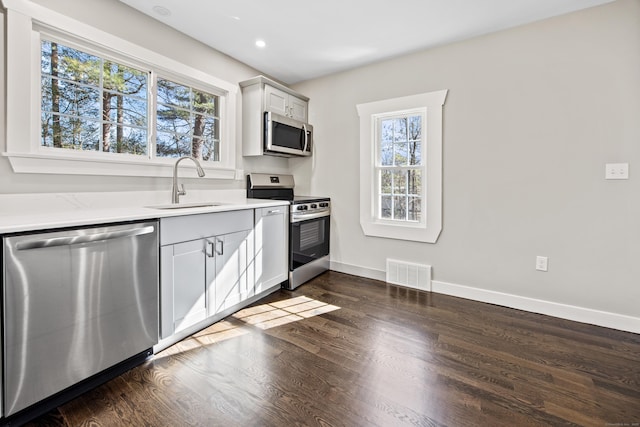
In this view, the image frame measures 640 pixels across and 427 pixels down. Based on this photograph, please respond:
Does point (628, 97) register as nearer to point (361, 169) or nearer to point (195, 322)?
point (361, 169)

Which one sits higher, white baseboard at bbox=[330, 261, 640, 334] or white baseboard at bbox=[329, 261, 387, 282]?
white baseboard at bbox=[329, 261, 387, 282]

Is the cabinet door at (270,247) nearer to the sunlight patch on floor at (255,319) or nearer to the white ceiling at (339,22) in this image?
the sunlight patch on floor at (255,319)

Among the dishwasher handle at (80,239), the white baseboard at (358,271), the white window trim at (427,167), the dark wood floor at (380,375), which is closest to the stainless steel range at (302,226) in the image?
the white baseboard at (358,271)

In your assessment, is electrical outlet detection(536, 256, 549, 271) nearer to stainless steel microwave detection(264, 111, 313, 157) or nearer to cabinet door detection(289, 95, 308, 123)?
stainless steel microwave detection(264, 111, 313, 157)

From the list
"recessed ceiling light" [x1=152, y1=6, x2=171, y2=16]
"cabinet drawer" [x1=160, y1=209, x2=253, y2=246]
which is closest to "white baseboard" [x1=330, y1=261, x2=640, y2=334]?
"cabinet drawer" [x1=160, y1=209, x2=253, y2=246]

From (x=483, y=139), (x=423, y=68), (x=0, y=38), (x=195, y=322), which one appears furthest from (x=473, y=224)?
(x=0, y=38)

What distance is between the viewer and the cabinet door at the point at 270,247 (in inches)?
103

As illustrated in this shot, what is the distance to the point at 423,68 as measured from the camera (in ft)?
9.84

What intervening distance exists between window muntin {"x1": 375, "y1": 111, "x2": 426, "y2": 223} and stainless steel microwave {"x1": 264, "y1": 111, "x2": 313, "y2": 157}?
35.0 inches

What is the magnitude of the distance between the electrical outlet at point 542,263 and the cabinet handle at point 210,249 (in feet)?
9.00

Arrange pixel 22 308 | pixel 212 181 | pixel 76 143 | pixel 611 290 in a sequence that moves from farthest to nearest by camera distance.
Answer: pixel 212 181
pixel 611 290
pixel 76 143
pixel 22 308

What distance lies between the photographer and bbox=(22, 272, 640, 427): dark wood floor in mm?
1352

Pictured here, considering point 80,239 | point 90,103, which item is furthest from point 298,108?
point 80,239

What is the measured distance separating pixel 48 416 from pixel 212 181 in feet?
6.82
